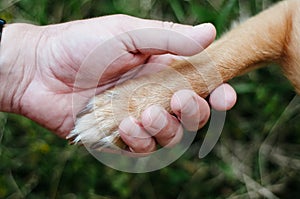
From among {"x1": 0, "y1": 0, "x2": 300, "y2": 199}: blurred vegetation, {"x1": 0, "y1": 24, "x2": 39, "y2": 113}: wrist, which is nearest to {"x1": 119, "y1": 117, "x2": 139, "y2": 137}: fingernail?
{"x1": 0, "y1": 24, "x2": 39, "y2": 113}: wrist

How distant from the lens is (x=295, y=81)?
2262mm

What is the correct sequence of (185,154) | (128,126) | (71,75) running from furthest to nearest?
(185,154)
(71,75)
(128,126)

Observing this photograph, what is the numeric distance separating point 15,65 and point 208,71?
23.6 inches

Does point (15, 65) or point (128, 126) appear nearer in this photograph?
point (128, 126)

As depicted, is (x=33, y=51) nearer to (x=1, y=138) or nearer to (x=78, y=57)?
(x=78, y=57)

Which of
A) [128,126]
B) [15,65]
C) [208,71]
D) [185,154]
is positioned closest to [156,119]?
[128,126]

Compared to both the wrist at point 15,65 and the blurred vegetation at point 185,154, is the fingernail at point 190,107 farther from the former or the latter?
the blurred vegetation at point 185,154

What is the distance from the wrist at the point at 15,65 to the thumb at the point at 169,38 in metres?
0.35

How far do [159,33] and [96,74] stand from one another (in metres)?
0.24

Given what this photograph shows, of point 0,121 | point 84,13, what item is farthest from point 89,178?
point 84,13

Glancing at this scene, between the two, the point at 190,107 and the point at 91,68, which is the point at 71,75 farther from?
the point at 190,107

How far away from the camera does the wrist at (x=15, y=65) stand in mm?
2248

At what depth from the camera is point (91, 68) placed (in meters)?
2.14

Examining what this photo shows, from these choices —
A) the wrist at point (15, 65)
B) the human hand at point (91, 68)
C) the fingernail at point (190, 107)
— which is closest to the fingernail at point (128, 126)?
the human hand at point (91, 68)
